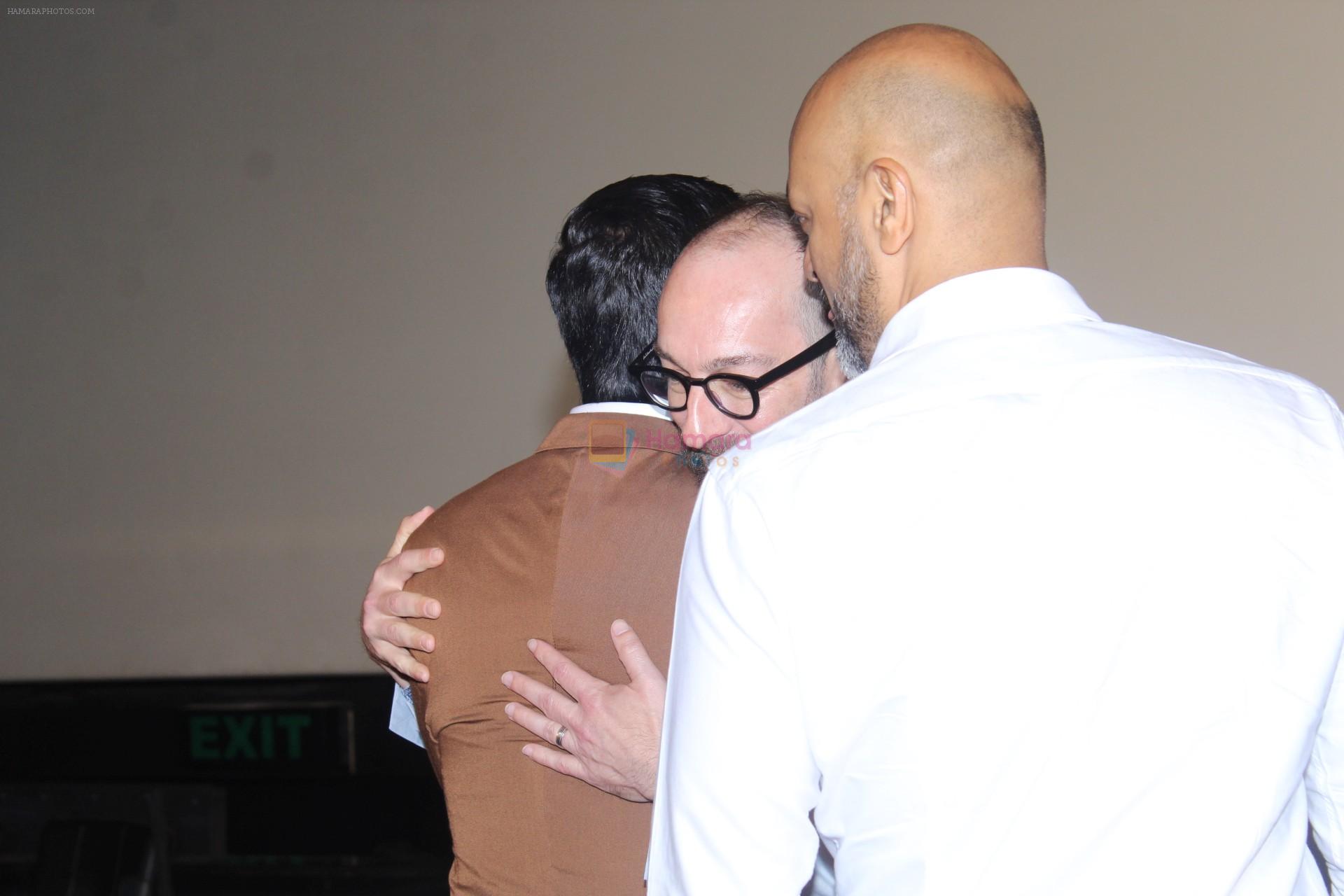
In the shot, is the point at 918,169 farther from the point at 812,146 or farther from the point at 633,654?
the point at 633,654

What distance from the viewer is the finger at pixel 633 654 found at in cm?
118

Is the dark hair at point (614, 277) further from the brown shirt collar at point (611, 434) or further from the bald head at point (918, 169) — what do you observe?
the bald head at point (918, 169)

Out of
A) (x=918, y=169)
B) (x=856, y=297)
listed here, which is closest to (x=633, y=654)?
(x=856, y=297)

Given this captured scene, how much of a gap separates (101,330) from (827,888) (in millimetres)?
3780

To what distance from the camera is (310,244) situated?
3904mm

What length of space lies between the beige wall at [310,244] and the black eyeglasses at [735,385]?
2110mm

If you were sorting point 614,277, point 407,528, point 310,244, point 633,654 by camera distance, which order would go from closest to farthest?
point 633,654 < point 614,277 < point 407,528 < point 310,244

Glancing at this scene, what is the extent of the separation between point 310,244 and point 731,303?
9.71 feet

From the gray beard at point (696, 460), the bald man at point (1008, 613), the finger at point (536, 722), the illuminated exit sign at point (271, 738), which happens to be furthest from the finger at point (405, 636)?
the illuminated exit sign at point (271, 738)

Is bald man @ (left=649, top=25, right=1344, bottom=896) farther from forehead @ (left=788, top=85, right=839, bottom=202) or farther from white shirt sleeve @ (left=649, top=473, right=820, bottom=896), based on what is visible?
forehead @ (left=788, top=85, right=839, bottom=202)

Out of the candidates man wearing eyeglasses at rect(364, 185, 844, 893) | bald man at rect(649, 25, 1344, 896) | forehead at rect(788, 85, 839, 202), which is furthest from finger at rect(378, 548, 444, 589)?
forehead at rect(788, 85, 839, 202)

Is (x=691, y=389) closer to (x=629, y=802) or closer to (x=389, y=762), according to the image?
(x=629, y=802)

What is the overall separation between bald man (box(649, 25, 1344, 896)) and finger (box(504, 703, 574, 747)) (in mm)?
324

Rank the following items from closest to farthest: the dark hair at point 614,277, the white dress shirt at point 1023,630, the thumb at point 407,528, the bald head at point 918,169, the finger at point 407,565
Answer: the white dress shirt at point 1023,630 < the bald head at point 918,169 < the finger at point 407,565 < the dark hair at point 614,277 < the thumb at point 407,528
